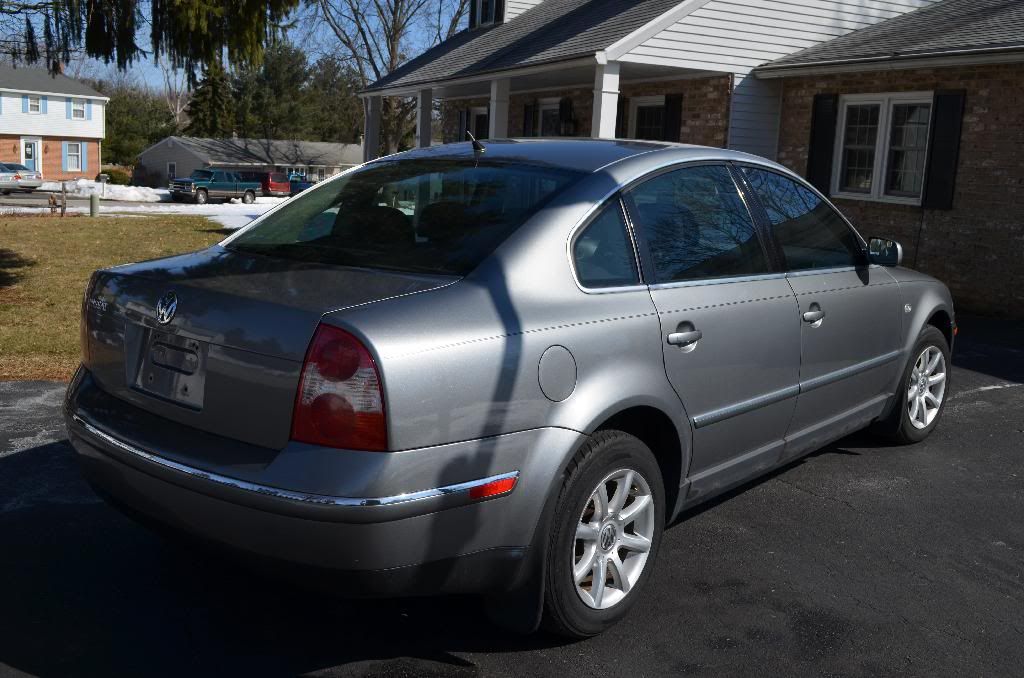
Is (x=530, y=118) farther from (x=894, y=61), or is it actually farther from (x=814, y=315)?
(x=814, y=315)

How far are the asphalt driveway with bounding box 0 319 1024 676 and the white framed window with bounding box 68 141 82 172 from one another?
58892mm

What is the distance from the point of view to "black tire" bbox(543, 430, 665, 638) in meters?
3.15

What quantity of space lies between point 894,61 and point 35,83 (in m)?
54.6

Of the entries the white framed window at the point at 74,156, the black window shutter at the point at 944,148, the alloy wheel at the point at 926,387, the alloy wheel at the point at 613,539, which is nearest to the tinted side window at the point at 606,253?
the alloy wheel at the point at 613,539

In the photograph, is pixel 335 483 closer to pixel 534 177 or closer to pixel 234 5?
pixel 534 177

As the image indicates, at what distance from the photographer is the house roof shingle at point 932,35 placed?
11.7 meters

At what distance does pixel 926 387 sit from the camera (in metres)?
5.82

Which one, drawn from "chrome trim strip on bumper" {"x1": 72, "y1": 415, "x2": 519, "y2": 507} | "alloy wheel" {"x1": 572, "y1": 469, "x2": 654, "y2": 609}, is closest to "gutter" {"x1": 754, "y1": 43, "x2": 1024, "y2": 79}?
"alloy wheel" {"x1": 572, "y1": 469, "x2": 654, "y2": 609}

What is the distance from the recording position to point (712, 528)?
4.48m

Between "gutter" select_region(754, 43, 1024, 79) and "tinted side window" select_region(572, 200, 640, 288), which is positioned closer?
"tinted side window" select_region(572, 200, 640, 288)

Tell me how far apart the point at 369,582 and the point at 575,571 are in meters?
0.79

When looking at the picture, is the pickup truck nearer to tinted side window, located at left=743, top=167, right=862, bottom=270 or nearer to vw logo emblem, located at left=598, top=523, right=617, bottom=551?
tinted side window, located at left=743, top=167, right=862, bottom=270

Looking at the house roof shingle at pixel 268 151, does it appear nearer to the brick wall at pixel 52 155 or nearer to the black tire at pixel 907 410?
the brick wall at pixel 52 155

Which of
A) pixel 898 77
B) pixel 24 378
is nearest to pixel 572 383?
pixel 24 378
